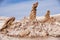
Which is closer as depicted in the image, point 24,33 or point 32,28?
point 24,33

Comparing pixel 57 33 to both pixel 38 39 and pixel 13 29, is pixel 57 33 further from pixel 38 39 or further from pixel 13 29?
pixel 13 29

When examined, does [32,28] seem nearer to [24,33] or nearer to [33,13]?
[24,33]

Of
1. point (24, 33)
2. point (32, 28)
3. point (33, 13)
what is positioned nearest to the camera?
point (24, 33)

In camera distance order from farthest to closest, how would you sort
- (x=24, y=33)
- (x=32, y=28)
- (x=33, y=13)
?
(x=33, y=13)
(x=32, y=28)
(x=24, y=33)

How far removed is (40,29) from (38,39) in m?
0.77

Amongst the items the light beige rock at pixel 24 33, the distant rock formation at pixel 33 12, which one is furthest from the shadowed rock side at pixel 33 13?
the light beige rock at pixel 24 33

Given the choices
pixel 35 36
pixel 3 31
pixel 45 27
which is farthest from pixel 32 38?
pixel 3 31

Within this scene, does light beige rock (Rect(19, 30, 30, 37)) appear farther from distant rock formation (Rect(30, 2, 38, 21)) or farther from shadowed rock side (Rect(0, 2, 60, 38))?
distant rock formation (Rect(30, 2, 38, 21))

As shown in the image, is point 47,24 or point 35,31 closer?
point 35,31

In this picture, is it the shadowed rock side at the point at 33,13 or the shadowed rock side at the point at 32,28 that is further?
the shadowed rock side at the point at 33,13

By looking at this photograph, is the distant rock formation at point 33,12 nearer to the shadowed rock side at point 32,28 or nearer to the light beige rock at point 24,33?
the shadowed rock side at point 32,28

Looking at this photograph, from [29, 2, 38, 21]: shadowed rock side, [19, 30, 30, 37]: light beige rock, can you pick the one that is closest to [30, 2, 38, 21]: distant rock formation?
[29, 2, 38, 21]: shadowed rock side

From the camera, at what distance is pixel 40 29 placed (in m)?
17.7

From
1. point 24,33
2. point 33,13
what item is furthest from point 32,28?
point 33,13
